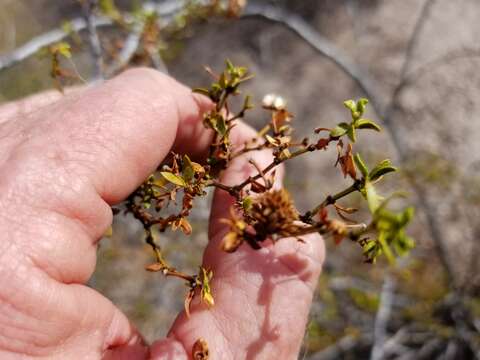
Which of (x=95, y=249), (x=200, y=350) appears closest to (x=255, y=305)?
(x=200, y=350)

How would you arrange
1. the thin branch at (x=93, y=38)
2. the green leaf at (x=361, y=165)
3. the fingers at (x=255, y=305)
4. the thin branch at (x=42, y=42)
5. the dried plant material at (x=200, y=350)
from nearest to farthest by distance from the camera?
the green leaf at (x=361, y=165) < the dried plant material at (x=200, y=350) < the fingers at (x=255, y=305) < the thin branch at (x=93, y=38) < the thin branch at (x=42, y=42)

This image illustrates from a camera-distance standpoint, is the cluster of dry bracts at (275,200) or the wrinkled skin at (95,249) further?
the wrinkled skin at (95,249)

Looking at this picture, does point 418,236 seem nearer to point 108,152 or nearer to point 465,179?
point 465,179

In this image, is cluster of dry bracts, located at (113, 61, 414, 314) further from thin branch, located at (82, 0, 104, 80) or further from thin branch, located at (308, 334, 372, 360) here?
thin branch, located at (308, 334, 372, 360)

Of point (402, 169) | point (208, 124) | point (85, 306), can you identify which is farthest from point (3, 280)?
point (402, 169)

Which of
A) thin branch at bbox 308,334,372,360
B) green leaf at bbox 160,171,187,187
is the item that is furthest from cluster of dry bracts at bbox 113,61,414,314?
thin branch at bbox 308,334,372,360

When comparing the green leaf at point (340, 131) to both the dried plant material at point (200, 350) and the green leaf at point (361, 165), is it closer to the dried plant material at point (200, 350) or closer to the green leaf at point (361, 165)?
the green leaf at point (361, 165)

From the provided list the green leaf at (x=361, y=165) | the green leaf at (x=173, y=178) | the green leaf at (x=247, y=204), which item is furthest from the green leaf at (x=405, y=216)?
the green leaf at (x=173, y=178)
